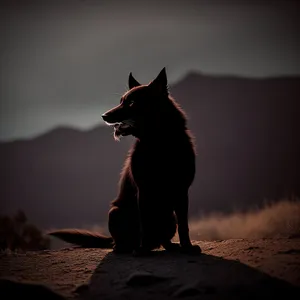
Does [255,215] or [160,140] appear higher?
[160,140]

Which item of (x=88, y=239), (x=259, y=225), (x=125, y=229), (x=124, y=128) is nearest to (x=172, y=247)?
(x=125, y=229)

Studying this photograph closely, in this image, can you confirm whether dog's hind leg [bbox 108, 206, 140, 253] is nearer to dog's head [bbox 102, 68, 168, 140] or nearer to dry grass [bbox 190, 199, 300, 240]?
dog's head [bbox 102, 68, 168, 140]

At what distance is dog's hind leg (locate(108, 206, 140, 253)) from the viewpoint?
502 centimetres

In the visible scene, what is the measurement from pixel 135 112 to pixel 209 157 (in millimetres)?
41477

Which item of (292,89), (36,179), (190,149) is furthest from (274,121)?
(190,149)

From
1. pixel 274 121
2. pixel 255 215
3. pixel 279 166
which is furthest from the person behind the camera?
pixel 274 121

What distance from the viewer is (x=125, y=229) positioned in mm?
5027

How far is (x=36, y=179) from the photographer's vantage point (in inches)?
2143

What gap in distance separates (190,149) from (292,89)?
4876 centimetres

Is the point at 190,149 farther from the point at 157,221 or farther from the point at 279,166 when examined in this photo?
the point at 279,166

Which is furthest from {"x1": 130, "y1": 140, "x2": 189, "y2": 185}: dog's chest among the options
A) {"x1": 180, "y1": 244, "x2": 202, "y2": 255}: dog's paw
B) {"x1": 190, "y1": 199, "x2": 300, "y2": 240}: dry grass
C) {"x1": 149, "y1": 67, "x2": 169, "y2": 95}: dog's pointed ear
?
{"x1": 190, "y1": 199, "x2": 300, "y2": 240}: dry grass

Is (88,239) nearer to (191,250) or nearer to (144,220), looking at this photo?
(144,220)

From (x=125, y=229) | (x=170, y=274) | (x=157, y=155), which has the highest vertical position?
(x=157, y=155)

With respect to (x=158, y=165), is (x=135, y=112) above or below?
above
